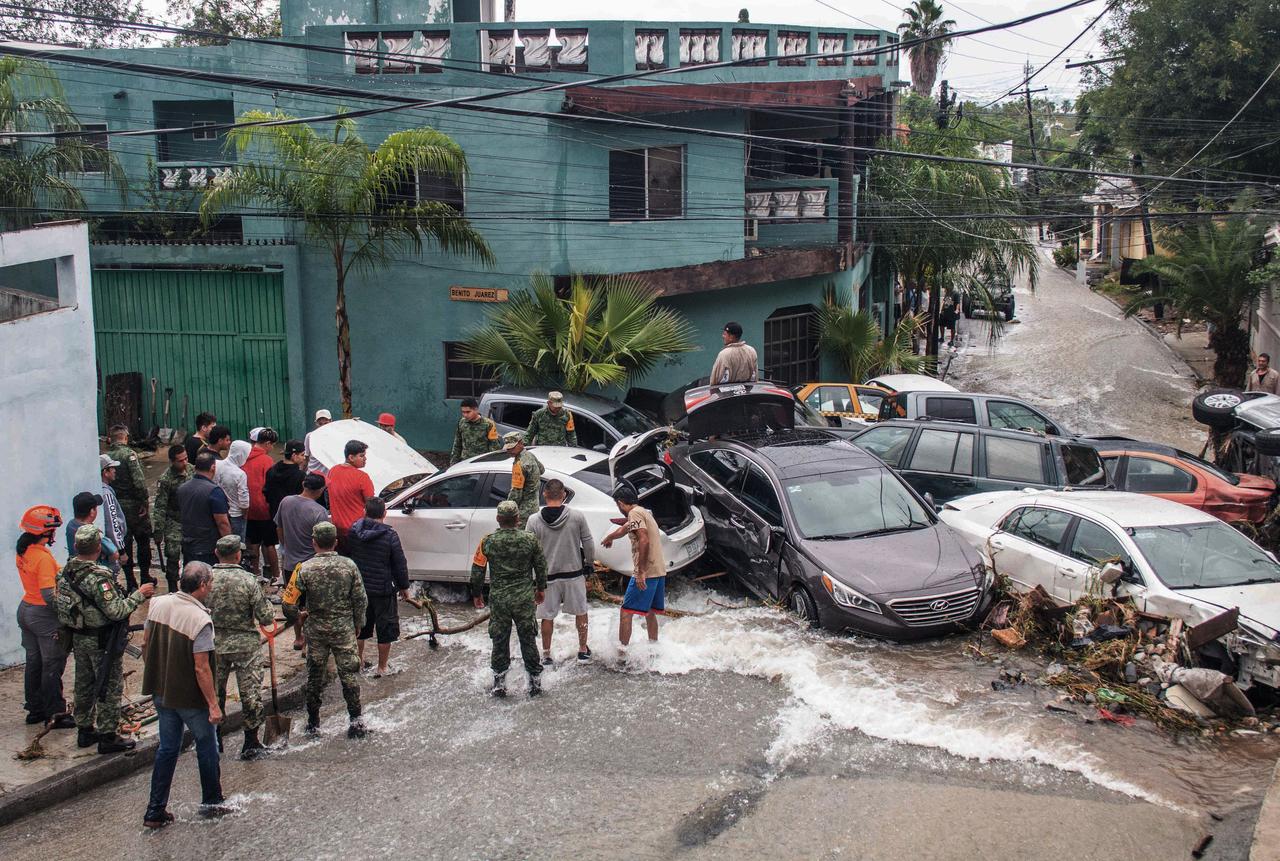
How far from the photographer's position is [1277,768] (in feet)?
22.3

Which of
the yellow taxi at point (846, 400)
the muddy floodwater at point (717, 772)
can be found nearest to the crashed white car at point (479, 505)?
the muddy floodwater at point (717, 772)

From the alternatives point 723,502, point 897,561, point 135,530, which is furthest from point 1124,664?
point 135,530

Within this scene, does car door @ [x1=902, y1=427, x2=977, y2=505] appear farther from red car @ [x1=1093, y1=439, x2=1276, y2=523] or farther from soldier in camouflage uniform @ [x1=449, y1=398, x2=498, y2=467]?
soldier in camouflage uniform @ [x1=449, y1=398, x2=498, y2=467]

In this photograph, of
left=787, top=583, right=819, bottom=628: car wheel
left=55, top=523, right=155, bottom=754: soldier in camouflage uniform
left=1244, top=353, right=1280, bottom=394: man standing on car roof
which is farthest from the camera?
left=1244, top=353, right=1280, bottom=394: man standing on car roof

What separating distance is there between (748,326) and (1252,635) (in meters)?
13.8

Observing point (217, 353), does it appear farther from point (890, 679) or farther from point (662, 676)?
point (890, 679)

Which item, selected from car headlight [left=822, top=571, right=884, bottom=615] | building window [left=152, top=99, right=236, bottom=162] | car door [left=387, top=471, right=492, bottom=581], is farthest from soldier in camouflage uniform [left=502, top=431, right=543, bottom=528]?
building window [left=152, top=99, right=236, bottom=162]

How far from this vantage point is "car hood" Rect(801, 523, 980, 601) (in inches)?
372

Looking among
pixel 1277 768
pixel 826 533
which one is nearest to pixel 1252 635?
pixel 1277 768

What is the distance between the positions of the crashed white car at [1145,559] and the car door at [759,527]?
78.3 inches

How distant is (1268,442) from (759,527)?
6.70 m

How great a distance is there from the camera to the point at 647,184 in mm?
18969

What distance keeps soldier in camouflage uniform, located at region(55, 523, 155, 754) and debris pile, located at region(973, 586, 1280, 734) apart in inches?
249

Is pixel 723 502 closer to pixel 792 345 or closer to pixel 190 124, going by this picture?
pixel 792 345
